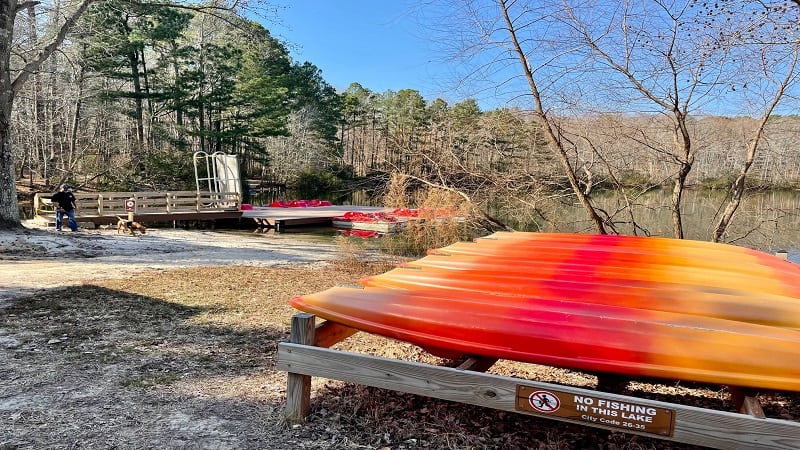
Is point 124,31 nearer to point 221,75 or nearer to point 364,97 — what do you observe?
point 221,75

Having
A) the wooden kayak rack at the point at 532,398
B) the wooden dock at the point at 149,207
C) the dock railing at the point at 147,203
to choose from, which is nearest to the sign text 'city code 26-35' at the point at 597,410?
the wooden kayak rack at the point at 532,398

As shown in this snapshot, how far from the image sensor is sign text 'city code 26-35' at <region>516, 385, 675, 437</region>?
2.02m

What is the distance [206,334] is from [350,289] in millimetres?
2266

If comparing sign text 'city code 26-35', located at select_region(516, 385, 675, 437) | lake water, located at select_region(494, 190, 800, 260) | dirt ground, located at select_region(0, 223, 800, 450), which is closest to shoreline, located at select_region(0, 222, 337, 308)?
dirt ground, located at select_region(0, 223, 800, 450)

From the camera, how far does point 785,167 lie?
5.48m

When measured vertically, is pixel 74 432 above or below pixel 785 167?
below

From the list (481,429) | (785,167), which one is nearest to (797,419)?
(481,429)

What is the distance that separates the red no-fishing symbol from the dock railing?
17820 mm

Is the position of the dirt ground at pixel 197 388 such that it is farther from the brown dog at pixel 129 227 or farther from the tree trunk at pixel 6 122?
the brown dog at pixel 129 227

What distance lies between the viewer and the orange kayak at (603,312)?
82.0 inches

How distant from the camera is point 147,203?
18.4 meters

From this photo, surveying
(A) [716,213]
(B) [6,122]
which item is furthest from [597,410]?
(B) [6,122]

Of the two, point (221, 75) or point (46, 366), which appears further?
point (221, 75)

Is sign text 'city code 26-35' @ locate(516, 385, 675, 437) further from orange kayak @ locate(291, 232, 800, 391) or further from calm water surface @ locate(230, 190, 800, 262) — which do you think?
calm water surface @ locate(230, 190, 800, 262)
